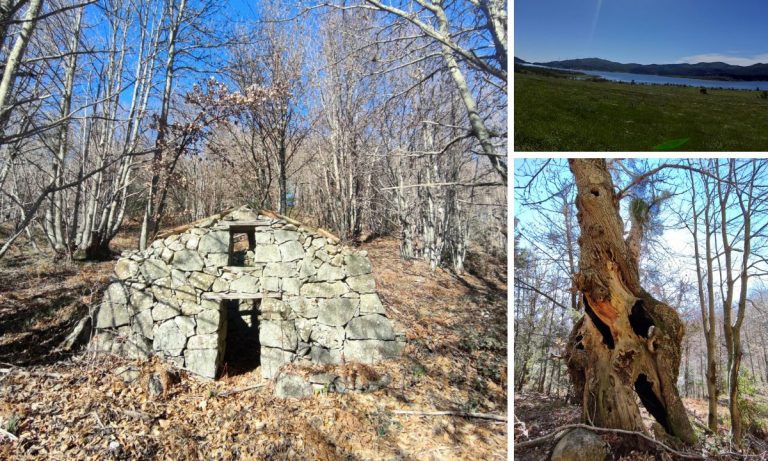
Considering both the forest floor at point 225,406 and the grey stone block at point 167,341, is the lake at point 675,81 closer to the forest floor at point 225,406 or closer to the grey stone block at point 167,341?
the forest floor at point 225,406

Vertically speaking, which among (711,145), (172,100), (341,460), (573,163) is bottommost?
(341,460)

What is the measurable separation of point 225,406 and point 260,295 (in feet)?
4.77

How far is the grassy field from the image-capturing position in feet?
8.48

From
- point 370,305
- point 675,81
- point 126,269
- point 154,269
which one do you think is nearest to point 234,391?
point 154,269

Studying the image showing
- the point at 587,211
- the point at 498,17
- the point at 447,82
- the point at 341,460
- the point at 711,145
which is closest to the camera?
the point at 587,211

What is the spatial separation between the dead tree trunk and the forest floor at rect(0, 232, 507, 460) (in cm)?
264

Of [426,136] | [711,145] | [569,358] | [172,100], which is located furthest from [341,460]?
[172,100]

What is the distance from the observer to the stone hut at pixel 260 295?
553cm

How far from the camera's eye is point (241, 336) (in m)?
6.95

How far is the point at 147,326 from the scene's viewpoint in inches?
217

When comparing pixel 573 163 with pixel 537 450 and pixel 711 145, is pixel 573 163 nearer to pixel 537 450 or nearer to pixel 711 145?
pixel 711 145

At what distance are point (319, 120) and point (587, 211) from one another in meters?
9.63

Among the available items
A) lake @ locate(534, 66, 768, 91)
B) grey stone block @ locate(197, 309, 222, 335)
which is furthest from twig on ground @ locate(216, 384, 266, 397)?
lake @ locate(534, 66, 768, 91)

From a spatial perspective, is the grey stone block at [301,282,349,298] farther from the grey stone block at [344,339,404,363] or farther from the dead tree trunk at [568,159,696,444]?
the dead tree trunk at [568,159,696,444]
